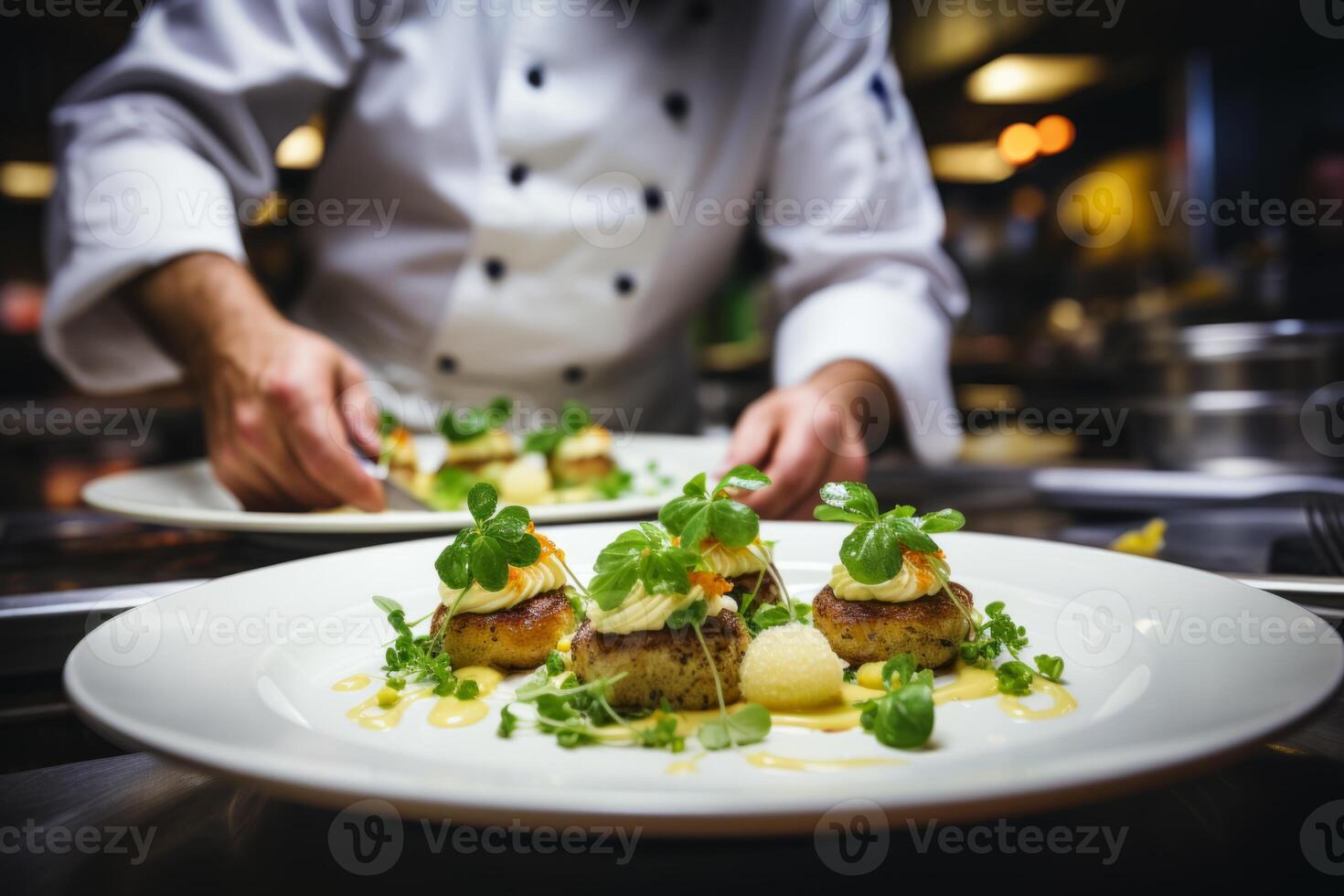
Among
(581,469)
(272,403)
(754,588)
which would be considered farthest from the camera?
(581,469)

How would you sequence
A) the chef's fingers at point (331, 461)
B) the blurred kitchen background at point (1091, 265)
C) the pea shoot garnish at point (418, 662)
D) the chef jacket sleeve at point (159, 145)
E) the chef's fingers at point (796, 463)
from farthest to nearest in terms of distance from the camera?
the blurred kitchen background at point (1091, 265) < the chef jacket sleeve at point (159, 145) < the chef's fingers at point (796, 463) < the chef's fingers at point (331, 461) < the pea shoot garnish at point (418, 662)

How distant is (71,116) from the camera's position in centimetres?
232

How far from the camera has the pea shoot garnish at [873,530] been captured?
112 cm

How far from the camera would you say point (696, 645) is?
3.39ft

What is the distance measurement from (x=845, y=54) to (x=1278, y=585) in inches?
86.8

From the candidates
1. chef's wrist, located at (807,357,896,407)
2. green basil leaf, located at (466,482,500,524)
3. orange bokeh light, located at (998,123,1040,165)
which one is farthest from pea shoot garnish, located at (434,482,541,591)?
orange bokeh light, located at (998,123,1040,165)

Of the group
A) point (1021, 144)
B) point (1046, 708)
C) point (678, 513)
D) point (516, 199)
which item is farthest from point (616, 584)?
point (1021, 144)

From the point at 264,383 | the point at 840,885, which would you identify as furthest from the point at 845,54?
the point at 840,885

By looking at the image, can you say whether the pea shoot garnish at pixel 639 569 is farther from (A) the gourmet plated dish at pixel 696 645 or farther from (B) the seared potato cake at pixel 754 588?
(B) the seared potato cake at pixel 754 588

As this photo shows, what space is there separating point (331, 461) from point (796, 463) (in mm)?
871

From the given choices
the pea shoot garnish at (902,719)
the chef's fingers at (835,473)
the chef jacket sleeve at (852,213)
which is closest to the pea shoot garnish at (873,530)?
the pea shoot garnish at (902,719)

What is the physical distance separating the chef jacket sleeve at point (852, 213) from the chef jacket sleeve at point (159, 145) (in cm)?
134

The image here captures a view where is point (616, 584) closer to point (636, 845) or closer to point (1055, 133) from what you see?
point (636, 845)

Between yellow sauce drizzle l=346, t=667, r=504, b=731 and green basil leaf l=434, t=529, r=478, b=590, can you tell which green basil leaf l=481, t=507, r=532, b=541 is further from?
yellow sauce drizzle l=346, t=667, r=504, b=731
